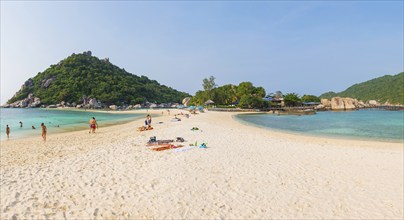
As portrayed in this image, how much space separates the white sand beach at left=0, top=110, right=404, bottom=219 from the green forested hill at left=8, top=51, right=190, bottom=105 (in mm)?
114595

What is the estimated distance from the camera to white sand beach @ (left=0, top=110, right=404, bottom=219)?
563cm

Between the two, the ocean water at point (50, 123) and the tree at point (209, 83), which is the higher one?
the tree at point (209, 83)

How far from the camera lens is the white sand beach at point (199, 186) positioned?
5.63 meters

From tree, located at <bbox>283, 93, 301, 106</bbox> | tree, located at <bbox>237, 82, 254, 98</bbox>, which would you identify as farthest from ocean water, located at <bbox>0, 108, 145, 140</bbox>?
tree, located at <bbox>283, 93, 301, 106</bbox>

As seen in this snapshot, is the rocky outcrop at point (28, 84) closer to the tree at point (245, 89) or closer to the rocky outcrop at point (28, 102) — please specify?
the rocky outcrop at point (28, 102)

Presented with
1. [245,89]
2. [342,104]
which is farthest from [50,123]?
[342,104]

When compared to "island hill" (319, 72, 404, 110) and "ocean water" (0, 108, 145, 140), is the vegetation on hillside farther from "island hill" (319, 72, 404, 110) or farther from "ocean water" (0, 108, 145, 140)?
"ocean water" (0, 108, 145, 140)

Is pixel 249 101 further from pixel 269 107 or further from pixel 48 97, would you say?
pixel 48 97

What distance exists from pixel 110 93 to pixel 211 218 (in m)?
123

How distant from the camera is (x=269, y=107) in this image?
3152 inches

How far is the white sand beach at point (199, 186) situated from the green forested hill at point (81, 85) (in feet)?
376

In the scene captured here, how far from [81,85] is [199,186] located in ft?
419

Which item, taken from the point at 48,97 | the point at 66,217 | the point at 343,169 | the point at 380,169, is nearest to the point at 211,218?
the point at 66,217

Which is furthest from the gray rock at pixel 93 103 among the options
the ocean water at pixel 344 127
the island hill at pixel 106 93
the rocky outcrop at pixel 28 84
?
the ocean water at pixel 344 127
